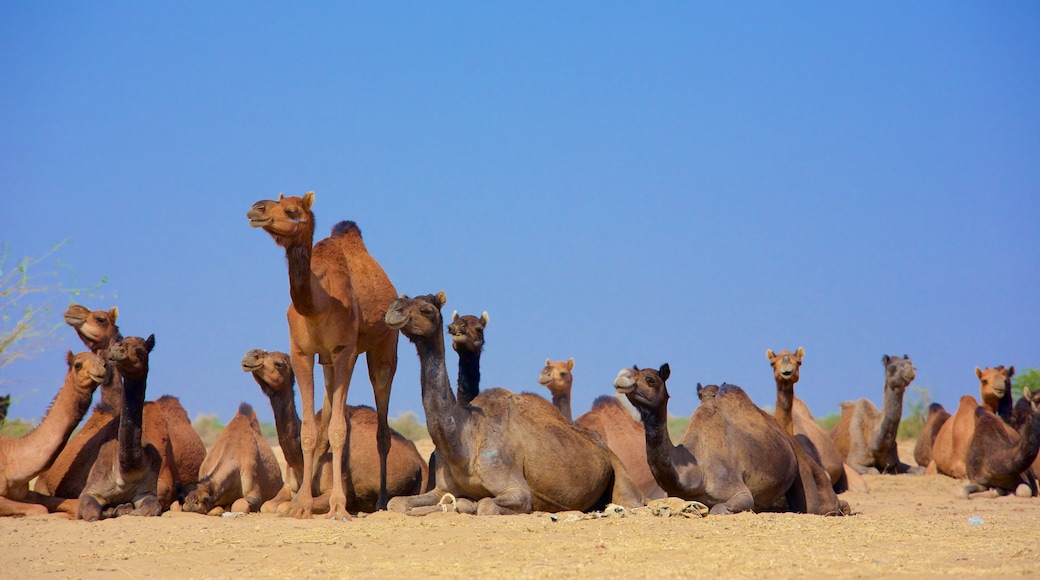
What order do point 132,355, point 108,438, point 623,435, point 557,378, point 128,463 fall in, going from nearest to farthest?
point 132,355
point 128,463
point 108,438
point 623,435
point 557,378

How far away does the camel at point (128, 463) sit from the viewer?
10141 millimetres

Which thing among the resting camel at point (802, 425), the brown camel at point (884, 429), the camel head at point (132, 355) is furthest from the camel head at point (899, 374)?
the camel head at point (132, 355)

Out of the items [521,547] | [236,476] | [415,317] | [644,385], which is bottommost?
[521,547]

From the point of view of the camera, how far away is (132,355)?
396 inches

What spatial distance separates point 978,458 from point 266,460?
858cm

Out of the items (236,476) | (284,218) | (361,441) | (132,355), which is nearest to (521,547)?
(284,218)

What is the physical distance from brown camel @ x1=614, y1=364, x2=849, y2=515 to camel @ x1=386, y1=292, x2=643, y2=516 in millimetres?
871

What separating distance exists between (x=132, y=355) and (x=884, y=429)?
12143 millimetres

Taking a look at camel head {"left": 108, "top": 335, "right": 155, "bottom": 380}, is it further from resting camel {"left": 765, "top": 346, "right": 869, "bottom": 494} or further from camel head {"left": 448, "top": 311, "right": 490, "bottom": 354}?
resting camel {"left": 765, "top": 346, "right": 869, "bottom": 494}

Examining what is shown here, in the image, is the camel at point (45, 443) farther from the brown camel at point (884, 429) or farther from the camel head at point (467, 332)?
the brown camel at point (884, 429)

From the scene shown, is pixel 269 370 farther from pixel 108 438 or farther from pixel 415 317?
pixel 415 317

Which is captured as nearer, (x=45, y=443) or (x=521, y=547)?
(x=521, y=547)

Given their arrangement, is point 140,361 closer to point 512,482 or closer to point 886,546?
point 512,482

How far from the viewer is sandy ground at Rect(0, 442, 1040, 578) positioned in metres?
6.69
